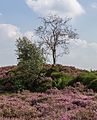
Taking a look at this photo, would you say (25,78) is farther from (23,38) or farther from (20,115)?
(20,115)

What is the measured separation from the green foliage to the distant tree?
201 centimetres

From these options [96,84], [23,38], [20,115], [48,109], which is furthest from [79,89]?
[20,115]

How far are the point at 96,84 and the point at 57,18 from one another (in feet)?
92.1

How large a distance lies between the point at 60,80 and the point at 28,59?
15.6ft

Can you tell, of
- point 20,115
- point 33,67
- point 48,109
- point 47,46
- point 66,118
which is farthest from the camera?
point 47,46

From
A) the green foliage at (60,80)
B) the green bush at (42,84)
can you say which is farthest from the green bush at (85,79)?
the green bush at (42,84)

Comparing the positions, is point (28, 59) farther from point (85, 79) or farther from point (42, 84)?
point (85, 79)

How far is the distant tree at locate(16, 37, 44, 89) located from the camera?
1729 inches

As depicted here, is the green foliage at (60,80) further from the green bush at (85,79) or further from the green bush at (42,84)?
the green bush at (85,79)

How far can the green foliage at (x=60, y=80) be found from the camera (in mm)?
40994

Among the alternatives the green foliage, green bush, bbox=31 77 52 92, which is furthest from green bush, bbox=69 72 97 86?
green bush, bbox=31 77 52 92

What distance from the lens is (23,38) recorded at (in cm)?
4669

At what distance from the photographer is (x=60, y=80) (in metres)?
42.4

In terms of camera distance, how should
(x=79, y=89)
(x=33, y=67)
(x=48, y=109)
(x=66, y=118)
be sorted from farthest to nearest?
(x=33, y=67), (x=79, y=89), (x=48, y=109), (x=66, y=118)
